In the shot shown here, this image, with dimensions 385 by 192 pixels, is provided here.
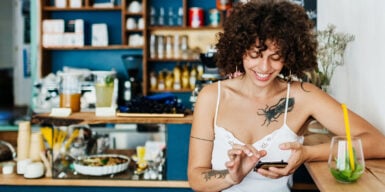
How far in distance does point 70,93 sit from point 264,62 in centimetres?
161

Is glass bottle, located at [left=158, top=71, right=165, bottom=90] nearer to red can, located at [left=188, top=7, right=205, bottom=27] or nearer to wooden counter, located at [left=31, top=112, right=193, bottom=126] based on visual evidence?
red can, located at [left=188, top=7, right=205, bottom=27]

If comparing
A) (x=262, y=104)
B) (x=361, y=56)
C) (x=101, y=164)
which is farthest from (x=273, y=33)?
(x=101, y=164)

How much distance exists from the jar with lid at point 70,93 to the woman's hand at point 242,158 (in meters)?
1.64

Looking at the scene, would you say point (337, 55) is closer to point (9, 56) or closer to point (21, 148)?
point (21, 148)

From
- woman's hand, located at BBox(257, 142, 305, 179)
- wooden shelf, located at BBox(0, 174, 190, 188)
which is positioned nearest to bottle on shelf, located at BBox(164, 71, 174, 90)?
wooden shelf, located at BBox(0, 174, 190, 188)

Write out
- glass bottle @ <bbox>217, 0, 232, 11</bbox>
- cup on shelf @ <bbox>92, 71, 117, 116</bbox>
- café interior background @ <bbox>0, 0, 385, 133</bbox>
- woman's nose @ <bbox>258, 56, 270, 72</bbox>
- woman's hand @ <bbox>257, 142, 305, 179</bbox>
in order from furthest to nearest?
glass bottle @ <bbox>217, 0, 232, 11</bbox>
cup on shelf @ <bbox>92, 71, 117, 116</bbox>
café interior background @ <bbox>0, 0, 385, 133</bbox>
woman's nose @ <bbox>258, 56, 270, 72</bbox>
woman's hand @ <bbox>257, 142, 305, 179</bbox>

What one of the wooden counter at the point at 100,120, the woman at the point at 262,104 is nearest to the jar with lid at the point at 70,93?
the wooden counter at the point at 100,120

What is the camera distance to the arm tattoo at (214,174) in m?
1.85

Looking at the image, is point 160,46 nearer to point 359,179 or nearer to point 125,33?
point 125,33

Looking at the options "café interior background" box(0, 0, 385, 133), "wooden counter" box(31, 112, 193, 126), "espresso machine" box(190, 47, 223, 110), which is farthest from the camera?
"espresso machine" box(190, 47, 223, 110)

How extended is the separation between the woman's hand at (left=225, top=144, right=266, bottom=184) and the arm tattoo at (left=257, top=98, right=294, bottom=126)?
0.38 metres

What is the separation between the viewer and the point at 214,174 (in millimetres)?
1872

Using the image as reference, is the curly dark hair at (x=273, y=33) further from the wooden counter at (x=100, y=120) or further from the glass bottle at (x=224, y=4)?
the glass bottle at (x=224, y=4)

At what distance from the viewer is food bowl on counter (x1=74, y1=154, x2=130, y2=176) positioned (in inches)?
113
